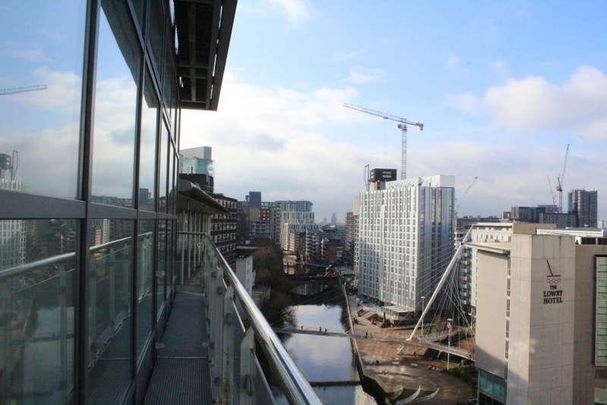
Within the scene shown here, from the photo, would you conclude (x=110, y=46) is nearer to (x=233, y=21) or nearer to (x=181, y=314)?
(x=233, y=21)

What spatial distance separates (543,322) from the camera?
82.6 feet

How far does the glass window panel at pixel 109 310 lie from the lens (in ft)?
5.39

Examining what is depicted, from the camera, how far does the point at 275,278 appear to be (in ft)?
172

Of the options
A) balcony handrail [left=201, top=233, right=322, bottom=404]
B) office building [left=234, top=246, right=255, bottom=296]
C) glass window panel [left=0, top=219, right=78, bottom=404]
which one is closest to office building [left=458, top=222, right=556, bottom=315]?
office building [left=234, top=246, right=255, bottom=296]

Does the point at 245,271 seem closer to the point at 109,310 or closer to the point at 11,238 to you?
the point at 109,310

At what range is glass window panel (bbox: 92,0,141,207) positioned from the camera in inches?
63.9

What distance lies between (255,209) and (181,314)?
327 feet

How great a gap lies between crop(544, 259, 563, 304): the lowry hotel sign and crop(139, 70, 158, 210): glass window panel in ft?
86.2

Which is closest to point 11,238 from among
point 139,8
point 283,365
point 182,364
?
point 283,365

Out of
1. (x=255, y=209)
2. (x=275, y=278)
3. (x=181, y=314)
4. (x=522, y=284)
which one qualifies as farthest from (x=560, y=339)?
(x=255, y=209)

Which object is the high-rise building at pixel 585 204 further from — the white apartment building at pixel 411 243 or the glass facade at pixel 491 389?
the glass facade at pixel 491 389

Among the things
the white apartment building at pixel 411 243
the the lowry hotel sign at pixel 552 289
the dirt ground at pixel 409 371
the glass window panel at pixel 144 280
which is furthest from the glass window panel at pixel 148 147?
the white apartment building at pixel 411 243

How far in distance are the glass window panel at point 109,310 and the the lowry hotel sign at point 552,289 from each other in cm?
2700

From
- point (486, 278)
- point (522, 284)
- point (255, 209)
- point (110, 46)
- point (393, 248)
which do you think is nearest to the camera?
point (110, 46)
